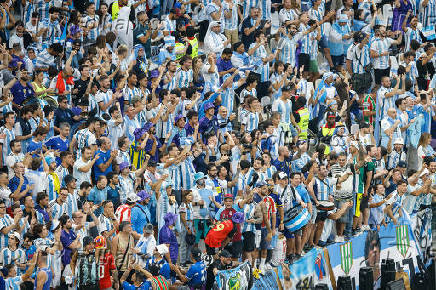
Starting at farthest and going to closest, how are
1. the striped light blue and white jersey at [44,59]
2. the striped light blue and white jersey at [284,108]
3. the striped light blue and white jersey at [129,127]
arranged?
1. the striped light blue and white jersey at [284,108]
2. the striped light blue and white jersey at [44,59]
3. the striped light blue and white jersey at [129,127]

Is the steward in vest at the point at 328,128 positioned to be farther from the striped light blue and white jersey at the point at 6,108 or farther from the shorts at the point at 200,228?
the striped light blue and white jersey at the point at 6,108

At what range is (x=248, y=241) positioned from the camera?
678 inches

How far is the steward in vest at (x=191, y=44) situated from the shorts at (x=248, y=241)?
5.20 m

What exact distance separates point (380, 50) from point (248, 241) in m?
7.56

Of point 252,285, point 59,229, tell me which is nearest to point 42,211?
point 59,229

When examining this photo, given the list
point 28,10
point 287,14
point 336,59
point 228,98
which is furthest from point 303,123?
point 28,10

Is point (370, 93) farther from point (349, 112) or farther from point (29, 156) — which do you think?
point (29, 156)

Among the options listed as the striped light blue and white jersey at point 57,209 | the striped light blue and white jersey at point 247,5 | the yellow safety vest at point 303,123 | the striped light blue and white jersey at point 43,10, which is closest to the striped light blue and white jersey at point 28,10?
the striped light blue and white jersey at point 43,10

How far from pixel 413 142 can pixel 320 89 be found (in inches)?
78.7

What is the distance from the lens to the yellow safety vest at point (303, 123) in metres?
20.8

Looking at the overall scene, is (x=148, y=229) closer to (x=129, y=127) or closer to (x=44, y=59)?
(x=129, y=127)

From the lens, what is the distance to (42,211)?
16.0 metres

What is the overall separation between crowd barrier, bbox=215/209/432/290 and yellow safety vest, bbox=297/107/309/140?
241 cm

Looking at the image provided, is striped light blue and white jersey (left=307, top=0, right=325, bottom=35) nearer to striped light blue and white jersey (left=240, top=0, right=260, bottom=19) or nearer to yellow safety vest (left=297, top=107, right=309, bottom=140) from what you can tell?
striped light blue and white jersey (left=240, top=0, right=260, bottom=19)
